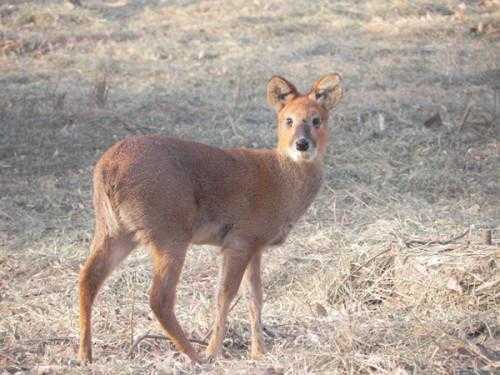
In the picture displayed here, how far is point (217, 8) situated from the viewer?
822 inches

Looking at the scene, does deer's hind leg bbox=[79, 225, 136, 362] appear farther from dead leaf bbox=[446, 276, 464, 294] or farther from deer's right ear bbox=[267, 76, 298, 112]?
dead leaf bbox=[446, 276, 464, 294]

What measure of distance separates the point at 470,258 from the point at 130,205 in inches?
111

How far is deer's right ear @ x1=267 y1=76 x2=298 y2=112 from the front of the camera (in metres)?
7.33

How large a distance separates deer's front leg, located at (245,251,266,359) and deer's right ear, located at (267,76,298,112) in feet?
4.35

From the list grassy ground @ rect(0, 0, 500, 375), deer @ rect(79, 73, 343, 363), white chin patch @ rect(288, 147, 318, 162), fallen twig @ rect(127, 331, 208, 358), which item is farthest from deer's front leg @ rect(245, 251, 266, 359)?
white chin patch @ rect(288, 147, 318, 162)

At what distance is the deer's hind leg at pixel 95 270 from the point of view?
20.0 ft

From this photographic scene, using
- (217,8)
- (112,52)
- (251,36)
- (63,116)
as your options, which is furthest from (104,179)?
(217,8)

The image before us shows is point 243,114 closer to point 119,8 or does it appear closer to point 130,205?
point 130,205

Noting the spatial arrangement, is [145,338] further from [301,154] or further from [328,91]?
[328,91]

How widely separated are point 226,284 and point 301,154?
120 cm

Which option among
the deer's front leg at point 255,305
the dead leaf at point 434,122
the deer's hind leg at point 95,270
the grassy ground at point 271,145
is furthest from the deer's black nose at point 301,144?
the dead leaf at point 434,122

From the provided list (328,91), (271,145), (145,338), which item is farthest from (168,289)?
(271,145)

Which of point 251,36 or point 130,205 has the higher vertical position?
point 130,205

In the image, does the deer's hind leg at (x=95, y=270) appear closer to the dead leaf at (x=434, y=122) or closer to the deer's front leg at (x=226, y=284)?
the deer's front leg at (x=226, y=284)
